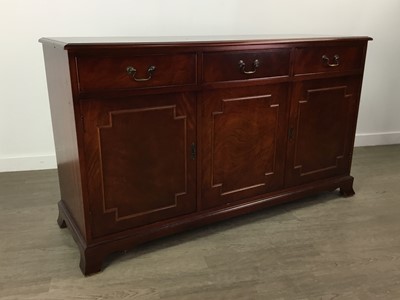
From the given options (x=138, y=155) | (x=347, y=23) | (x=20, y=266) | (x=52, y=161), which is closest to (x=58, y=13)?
(x=52, y=161)

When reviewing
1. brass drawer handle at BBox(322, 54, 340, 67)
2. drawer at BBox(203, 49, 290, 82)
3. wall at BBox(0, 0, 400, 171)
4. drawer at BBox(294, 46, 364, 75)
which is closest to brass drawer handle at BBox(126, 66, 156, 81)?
drawer at BBox(203, 49, 290, 82)

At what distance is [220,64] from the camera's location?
5.18 ft

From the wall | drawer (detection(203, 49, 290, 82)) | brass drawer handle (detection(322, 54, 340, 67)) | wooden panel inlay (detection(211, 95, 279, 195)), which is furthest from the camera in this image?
the wall

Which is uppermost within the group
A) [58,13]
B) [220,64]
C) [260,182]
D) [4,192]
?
[58,13]

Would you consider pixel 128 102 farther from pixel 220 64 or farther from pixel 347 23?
pixel 347 23

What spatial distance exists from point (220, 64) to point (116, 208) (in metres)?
0.73

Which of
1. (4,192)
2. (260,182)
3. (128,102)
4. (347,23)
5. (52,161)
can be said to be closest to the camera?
(128,102)

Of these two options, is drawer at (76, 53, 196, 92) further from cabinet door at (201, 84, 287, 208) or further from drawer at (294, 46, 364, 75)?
drawer at (294, 46, 364, 75)

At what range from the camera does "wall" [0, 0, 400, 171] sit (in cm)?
Result: 224

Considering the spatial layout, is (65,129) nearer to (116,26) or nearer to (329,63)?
(116,26)

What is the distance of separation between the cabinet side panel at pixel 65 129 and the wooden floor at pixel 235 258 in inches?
8.2

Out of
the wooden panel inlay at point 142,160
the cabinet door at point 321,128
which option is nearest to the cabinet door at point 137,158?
the wooden panel inlay at point 142,160

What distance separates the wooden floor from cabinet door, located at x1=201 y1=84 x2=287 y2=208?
0.66 feet

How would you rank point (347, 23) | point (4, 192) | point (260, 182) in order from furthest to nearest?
point (347, 23)
point (4, 192)
point (260, 182)
